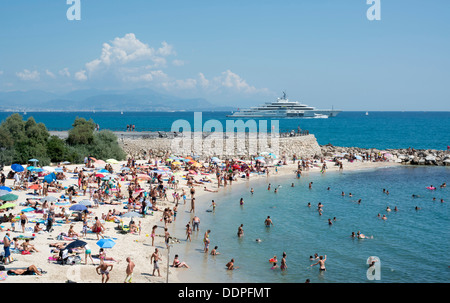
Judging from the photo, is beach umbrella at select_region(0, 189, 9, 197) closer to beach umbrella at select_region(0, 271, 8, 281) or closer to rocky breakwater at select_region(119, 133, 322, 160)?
beach umbrella at select_region(0, 271, 8, 281)

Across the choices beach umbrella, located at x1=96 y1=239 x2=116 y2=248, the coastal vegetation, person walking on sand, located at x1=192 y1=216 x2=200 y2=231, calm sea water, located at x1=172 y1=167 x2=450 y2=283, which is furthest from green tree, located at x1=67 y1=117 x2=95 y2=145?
beach umbrella, located at x1=96 y1=239 x2=116 y2=248

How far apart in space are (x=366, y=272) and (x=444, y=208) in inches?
557

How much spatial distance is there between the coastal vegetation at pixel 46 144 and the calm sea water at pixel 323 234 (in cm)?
1371

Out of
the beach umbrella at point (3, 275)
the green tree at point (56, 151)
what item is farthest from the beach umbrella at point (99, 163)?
the beach umbrella at point (3, 275)

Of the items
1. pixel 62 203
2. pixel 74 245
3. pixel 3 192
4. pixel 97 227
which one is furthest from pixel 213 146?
pixel 74 245

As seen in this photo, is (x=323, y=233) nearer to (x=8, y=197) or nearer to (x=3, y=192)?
(x=8, y=197)

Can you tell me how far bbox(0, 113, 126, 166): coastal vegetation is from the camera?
102 ft

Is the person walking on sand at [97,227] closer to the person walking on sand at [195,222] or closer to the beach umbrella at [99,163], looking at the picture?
the person walking on sand at [195,222]

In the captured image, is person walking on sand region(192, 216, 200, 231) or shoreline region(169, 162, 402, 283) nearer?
shoreline region(169, 162, 402, 283)

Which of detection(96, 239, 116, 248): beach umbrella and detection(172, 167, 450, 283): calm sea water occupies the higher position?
detection(96, 239, 116, 248): beach umbrella

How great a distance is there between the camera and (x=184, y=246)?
1714 cm

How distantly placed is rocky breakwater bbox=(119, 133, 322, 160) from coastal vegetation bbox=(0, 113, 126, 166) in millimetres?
3901

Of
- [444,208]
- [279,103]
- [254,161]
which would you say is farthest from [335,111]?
[444,208]
